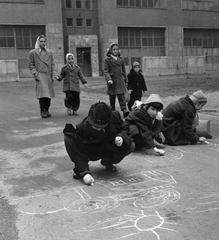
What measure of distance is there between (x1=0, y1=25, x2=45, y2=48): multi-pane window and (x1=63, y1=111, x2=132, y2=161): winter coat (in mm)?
A: 25640

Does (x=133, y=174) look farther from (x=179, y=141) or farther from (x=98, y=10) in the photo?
(x=98, y=10)

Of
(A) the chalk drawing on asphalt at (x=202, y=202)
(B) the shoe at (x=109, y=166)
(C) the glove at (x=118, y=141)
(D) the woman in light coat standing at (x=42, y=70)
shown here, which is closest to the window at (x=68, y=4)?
(D) the woman in light coat standing at (x=42, y=70)

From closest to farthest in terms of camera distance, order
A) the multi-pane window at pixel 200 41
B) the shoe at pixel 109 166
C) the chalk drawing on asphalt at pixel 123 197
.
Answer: the chalk drawing on asphalt at pixel 123 197 → the shoe at pixel 109 166 → the multi-pane window at pixel 200 41

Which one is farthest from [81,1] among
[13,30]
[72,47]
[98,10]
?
[13,30]

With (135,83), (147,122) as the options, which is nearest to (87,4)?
(135,83)

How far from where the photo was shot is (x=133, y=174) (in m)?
4.12

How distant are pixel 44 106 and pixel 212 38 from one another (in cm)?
3060

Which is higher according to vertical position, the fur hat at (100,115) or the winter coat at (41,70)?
the winter coat at (41,70)

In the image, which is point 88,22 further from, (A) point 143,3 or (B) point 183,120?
(B) point 183,120

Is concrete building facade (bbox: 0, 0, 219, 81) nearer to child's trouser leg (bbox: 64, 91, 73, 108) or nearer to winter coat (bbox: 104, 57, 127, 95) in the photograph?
child's trouser leg (bbox: 64, 91, 73, 108)

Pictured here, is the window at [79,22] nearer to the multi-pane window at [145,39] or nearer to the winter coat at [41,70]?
the multi-pane window at [145,39]

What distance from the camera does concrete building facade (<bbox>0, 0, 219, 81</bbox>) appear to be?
27.8 metres

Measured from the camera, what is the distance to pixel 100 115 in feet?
11.5

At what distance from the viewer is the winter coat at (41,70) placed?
8.38 m
